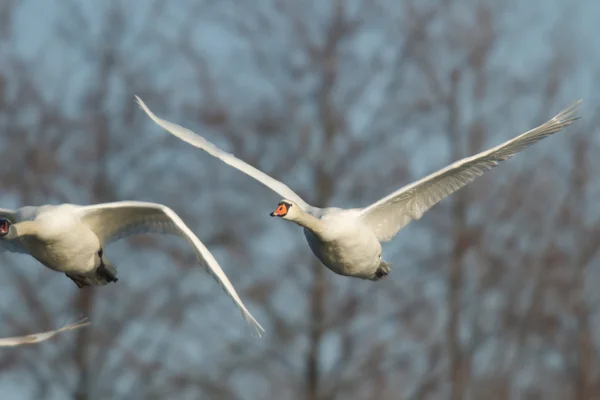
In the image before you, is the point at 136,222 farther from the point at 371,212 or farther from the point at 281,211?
the point at 371,212

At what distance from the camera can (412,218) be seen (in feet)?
51.7

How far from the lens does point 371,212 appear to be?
15070 mm

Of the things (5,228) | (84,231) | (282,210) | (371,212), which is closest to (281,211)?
(282,210)

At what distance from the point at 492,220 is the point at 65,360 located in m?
7.68

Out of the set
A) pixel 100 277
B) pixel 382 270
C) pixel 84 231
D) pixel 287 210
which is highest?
pixel 287 210

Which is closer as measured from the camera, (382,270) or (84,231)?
(84,231)

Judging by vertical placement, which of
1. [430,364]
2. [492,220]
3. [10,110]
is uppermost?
[10,110]

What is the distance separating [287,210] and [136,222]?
168 centimetres

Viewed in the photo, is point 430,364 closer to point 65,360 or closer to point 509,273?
point 509,273

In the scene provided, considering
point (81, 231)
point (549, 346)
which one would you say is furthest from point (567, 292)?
point (81, 231)

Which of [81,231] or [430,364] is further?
[430,364]

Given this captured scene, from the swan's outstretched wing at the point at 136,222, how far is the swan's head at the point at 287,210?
746mm

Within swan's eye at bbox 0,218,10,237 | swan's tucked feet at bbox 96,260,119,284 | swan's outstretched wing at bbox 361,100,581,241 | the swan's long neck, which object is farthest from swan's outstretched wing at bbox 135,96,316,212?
swan's eye at bbox 0,218,10,237

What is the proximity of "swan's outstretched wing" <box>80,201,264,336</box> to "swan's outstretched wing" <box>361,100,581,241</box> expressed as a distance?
5.09 ft
